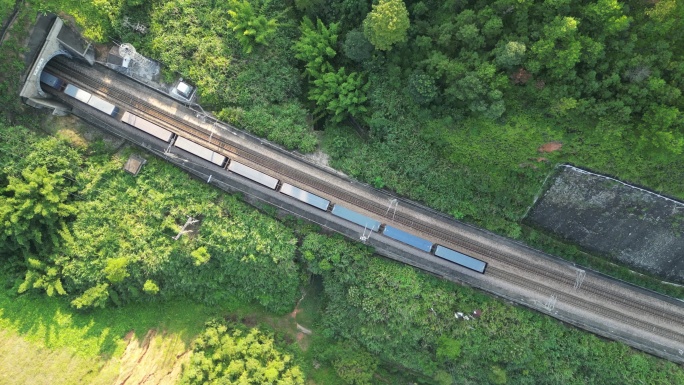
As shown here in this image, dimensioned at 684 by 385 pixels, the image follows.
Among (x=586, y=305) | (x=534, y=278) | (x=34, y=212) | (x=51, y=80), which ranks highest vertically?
(x=534, y=278)

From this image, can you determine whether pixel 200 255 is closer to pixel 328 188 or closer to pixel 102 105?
pixel 328 188

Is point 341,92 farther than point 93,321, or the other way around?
point 93,321

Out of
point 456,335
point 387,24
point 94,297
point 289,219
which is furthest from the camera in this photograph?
point 289,219

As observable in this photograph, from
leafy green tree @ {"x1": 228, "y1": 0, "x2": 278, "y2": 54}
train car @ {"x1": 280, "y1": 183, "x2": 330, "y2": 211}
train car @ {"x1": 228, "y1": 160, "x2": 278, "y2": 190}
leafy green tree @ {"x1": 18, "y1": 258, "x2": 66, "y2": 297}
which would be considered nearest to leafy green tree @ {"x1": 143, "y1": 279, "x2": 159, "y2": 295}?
leafy green tree @ {"x1": 18, "y1": 258, "x2": 66, "y2": 297}

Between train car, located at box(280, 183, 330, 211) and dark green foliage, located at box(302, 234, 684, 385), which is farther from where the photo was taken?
train car, located at box(280, 183, 330, 211)

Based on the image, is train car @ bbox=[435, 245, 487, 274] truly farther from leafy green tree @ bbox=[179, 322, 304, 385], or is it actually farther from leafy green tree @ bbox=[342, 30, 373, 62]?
leafy green tree @ bbox=[342, 30, 373, 62]

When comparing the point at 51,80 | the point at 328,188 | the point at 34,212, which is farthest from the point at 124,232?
the point at 328,188
